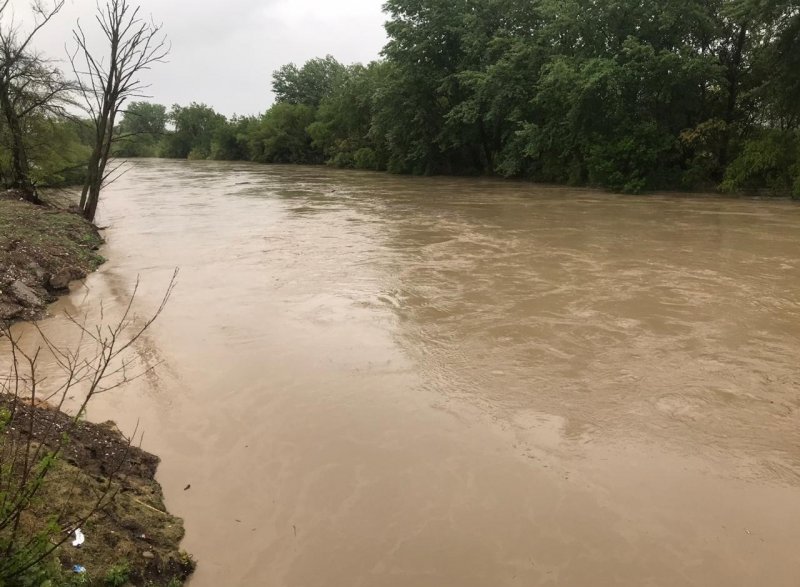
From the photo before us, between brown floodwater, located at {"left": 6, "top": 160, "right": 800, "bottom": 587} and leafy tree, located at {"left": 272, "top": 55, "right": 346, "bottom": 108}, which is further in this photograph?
leafy tree, located at {"left": 272, "top": 55, "right": 346, "bottom": 108}

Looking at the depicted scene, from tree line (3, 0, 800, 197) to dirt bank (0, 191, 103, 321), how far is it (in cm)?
344

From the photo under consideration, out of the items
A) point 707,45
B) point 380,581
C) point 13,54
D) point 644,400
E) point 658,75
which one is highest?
point 707,45

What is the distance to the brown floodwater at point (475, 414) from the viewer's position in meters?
3.69

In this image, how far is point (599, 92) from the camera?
78.3 feet

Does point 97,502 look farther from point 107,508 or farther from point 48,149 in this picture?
point 48,149

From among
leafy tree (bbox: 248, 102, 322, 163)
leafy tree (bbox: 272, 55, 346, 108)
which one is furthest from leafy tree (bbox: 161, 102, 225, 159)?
leafy tree (bbox: 248, 102, 322, 163)

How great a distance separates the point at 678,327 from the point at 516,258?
193 inches

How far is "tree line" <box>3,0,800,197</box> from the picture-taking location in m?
21.7

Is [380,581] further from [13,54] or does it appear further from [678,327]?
[13,54]

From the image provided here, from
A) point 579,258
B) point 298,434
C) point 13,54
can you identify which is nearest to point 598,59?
point 579,258

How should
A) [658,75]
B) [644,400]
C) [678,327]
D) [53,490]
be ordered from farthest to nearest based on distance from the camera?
1. [658,75]
2. [678,327]
3. [644,400]
4. [53,490]

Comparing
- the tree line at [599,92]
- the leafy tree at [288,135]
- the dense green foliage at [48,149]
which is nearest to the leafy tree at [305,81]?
the leafy tree at [288,135]

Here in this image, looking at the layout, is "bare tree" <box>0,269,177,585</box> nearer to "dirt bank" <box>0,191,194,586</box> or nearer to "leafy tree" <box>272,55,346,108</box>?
"dirt bank" <box>0,191,194,586</box>

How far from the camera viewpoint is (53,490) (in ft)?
11.3
